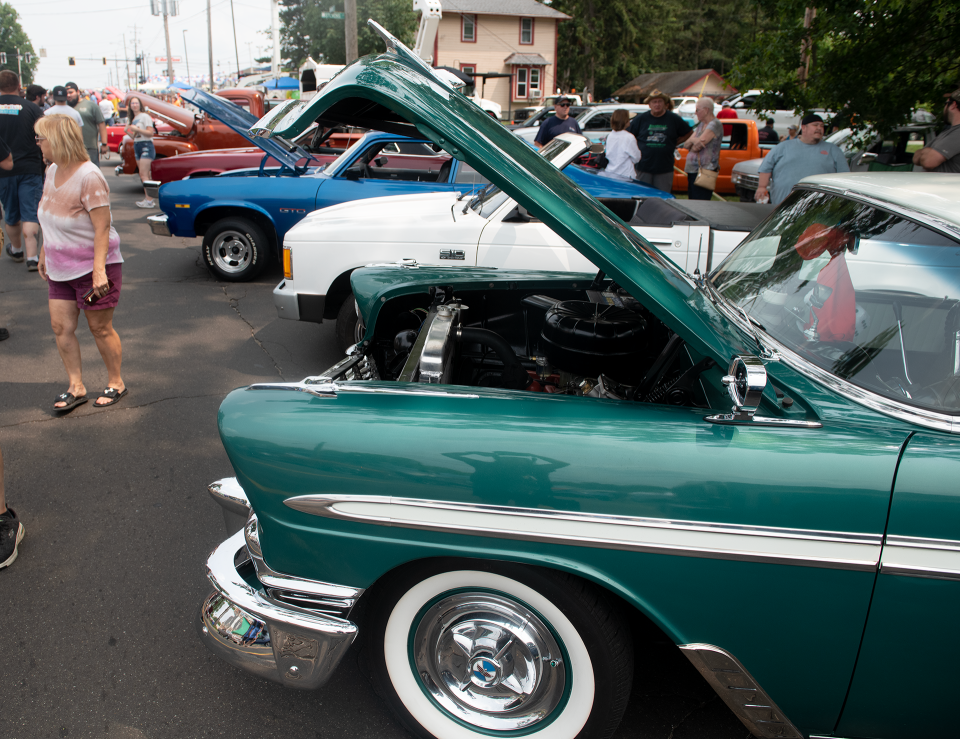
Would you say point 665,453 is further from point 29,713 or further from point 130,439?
point 130,439

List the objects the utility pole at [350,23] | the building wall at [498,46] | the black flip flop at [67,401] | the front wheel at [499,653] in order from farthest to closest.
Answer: the building wall at [498,46]
the utility pole at [350,23]
the black flip flop at [67,401]
the front wheel at [499,653]

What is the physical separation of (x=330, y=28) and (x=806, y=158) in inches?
1788

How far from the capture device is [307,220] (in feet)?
17.3

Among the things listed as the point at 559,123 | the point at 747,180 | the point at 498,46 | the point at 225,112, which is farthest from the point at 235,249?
the point at 498,46

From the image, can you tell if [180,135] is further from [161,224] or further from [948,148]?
[948,148]

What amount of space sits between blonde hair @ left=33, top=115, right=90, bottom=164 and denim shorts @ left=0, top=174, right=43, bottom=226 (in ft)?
12.9

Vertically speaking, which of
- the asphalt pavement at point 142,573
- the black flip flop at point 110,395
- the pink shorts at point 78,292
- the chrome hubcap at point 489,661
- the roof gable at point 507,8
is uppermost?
the roof gable at point 507,8

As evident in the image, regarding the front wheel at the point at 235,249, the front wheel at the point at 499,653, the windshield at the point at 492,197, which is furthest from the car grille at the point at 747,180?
the front wheel at the point at 499,653

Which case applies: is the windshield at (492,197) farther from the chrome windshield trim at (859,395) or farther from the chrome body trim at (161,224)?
the chrome body trim at (161,224)

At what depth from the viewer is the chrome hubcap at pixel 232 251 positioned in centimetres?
736

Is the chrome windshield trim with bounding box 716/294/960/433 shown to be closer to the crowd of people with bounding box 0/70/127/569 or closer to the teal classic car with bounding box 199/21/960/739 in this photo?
the teal classic car with bounding box 199/21/960/739

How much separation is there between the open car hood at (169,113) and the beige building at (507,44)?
35863 millimetres

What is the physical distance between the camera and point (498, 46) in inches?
1884

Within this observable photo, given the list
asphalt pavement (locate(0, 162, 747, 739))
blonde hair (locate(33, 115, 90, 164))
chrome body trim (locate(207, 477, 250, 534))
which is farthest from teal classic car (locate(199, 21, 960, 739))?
blonde hair (locate(33, 115, 90, 164))
